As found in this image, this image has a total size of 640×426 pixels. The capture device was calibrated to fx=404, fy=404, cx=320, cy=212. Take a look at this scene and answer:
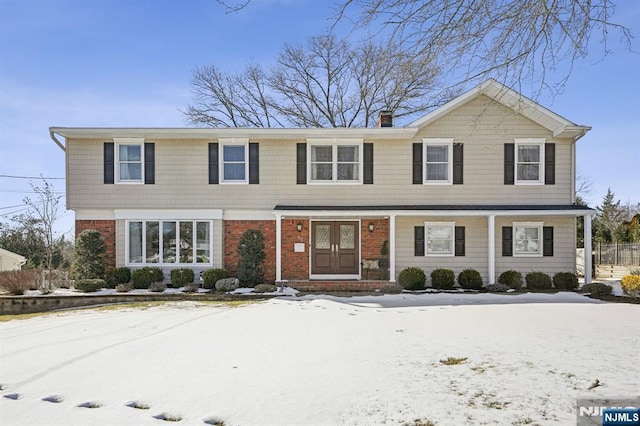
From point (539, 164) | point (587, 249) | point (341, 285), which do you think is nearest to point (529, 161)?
point (539, 164)

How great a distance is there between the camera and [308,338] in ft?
23.0

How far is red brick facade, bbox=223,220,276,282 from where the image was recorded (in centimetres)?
1498

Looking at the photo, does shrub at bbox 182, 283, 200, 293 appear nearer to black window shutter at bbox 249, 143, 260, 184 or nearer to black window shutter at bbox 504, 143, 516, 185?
black window shutter at bbox 249, 143, 260, 184

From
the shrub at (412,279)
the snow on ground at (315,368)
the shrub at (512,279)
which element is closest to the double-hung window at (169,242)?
the snow on ground at (315,368)

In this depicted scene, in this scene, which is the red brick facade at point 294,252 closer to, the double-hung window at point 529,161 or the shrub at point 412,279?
the shrub at point 412,279

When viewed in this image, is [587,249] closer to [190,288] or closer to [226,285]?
[226,285]

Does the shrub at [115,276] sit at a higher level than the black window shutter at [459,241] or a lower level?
lower

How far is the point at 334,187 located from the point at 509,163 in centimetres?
652

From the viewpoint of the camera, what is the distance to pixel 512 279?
1409 cm

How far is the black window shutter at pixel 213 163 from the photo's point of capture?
15.0 m

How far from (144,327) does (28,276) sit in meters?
8.42

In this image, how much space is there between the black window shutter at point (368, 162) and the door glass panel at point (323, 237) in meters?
2.35

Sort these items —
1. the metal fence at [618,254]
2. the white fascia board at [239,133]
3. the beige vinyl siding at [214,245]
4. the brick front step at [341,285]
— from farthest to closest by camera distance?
the metal fence at [618,254], the beige vinyl siding at [214,245], the white fascia board at [239,133], the brick front step at [341,285]

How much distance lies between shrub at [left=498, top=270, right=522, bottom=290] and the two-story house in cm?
58
